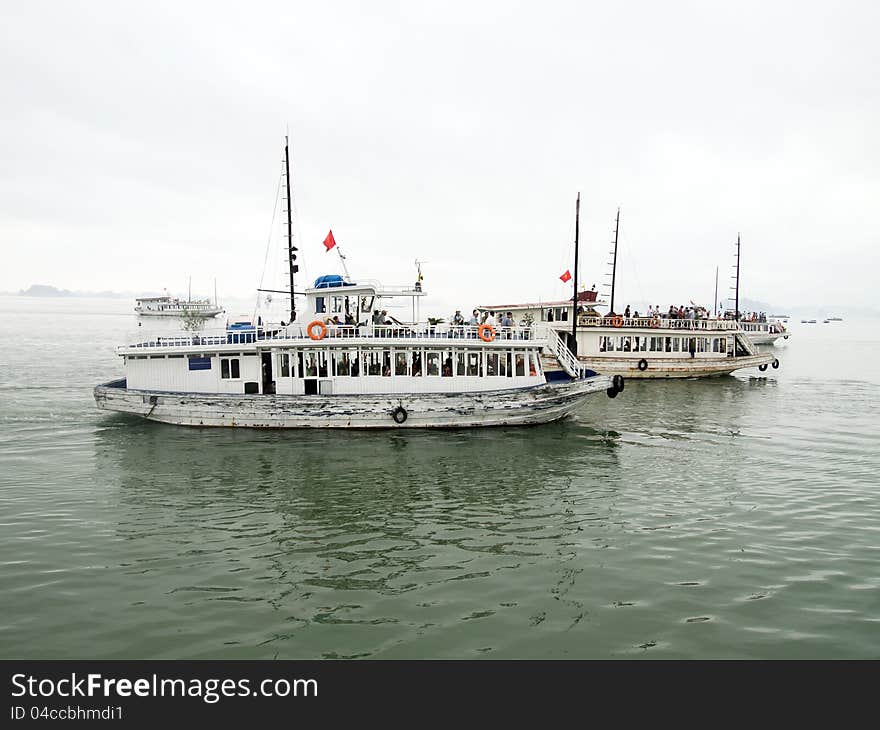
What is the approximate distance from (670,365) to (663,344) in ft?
6.55

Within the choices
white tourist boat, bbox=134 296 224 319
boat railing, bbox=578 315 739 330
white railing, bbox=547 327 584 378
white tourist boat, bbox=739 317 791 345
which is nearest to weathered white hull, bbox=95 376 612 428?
white railing, bbox=547 327 584 378

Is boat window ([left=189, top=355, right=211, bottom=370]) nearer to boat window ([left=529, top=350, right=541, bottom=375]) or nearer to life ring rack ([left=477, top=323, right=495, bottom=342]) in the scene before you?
life ring rack ([left=477, top=323, right=495, bottom=342])

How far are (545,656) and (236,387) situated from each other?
19.3m

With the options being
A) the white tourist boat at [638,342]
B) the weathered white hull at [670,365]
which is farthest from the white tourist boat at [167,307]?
the weathered white hull at [670,365]

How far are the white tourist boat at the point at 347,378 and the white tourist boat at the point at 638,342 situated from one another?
1768 centimetres

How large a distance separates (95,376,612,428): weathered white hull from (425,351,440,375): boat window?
1455 millimetres

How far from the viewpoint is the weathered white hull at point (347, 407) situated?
23297 mm

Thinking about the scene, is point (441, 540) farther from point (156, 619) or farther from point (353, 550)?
point (156, 619)

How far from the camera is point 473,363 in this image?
2486cm

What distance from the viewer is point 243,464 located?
61.9 feet

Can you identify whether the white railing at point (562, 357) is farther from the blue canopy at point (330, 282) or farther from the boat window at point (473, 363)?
the blue canopy at point (330, 282)

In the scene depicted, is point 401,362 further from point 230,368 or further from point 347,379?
point 230,368

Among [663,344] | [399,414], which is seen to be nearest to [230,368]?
[399,414]

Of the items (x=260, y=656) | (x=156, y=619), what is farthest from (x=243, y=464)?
(x=260, y=656)
